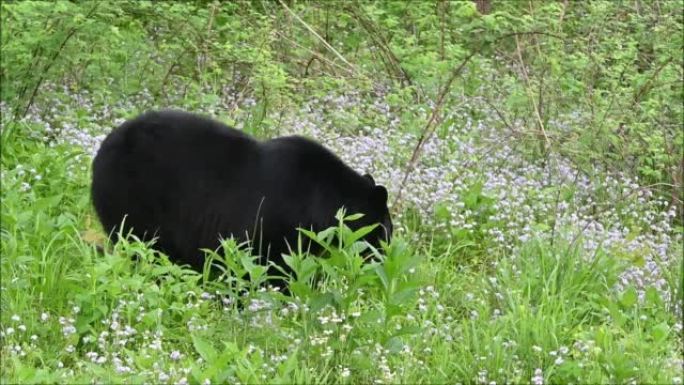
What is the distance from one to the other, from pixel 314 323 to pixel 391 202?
6.76ft

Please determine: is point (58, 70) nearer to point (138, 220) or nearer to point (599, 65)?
point (138, 220)

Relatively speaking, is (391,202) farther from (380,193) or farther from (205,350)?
(205,350)

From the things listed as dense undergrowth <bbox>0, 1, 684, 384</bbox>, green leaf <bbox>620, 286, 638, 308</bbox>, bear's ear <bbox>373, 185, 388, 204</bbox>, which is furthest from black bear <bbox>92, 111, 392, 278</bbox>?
green leaf <bbox>620, 286, 638, 308</bbox>

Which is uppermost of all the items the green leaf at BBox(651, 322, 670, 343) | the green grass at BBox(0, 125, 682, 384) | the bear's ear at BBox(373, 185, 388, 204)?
the bear's ear at BBox(373, 185, 388, 204)

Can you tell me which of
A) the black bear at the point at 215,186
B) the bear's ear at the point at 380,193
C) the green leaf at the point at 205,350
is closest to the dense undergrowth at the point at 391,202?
the green leaf at the point at 205,350

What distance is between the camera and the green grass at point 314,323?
420 centimetres

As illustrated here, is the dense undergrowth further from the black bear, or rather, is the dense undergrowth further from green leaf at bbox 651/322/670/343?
the black bear

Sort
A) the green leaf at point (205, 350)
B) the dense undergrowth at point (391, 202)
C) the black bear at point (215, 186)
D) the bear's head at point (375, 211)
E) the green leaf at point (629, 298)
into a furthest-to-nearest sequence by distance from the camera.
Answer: the bear's head at point (375, 211) → the black bear at point (215, 186) → the green leaf at point (629, 298) → the dense undergrowth at point (391, 202) → the green leaf at point (205, 350)

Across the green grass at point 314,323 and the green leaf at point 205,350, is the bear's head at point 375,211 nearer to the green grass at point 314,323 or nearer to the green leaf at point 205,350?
the green grass at point 314,323

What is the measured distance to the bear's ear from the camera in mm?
5660

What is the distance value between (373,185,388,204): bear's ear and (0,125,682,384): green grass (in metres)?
0.55

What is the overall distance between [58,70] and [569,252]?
12.7ft

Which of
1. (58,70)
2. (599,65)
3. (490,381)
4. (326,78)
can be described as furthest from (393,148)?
(490,381)

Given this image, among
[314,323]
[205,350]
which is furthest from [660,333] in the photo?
[205,350]
